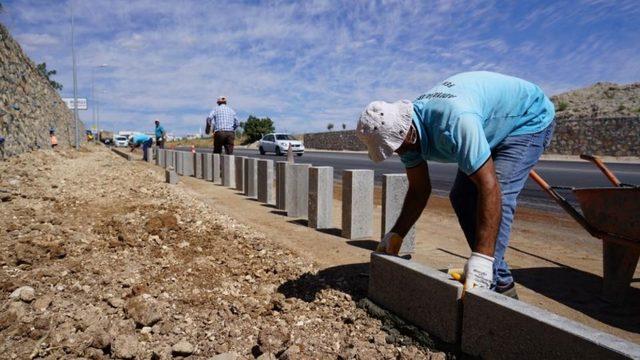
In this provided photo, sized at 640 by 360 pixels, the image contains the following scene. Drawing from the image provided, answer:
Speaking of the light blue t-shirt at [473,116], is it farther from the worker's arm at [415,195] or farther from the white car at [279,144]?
the white car at [279,144]

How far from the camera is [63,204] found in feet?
20.4

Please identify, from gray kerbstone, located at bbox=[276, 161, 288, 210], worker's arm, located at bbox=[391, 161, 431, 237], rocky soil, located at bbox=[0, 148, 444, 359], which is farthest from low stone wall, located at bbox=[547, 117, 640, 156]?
worker's arm, located at bbox=[391, 161, 431, 237]

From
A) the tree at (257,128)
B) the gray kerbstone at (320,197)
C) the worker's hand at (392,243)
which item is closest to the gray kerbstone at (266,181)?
the gray kerbstone at (320,197)

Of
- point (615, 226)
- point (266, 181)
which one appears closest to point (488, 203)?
point (615, 226)

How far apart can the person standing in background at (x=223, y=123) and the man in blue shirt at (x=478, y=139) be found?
8.42 meters

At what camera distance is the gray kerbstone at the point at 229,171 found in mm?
9969

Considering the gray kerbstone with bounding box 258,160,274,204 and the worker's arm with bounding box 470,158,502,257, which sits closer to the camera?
the worker's arm with bounding box 470,158,502,257

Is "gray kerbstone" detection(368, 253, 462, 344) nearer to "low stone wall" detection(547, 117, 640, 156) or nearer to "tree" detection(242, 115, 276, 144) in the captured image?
"low stone wall" detection(547, 117, 640, 156)

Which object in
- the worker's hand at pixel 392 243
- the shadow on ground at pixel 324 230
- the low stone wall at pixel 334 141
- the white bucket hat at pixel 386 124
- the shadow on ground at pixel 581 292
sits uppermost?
the low stone wall at pixel 334 141

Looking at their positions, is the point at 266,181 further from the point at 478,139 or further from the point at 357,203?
the point at 478,139

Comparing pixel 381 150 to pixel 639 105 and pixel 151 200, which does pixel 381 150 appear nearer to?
pixel 151 200

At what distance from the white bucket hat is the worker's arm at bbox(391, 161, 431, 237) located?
56cm

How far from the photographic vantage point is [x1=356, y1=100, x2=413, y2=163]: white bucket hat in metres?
2.44

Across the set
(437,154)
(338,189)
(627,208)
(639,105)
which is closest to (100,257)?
(437,154)
